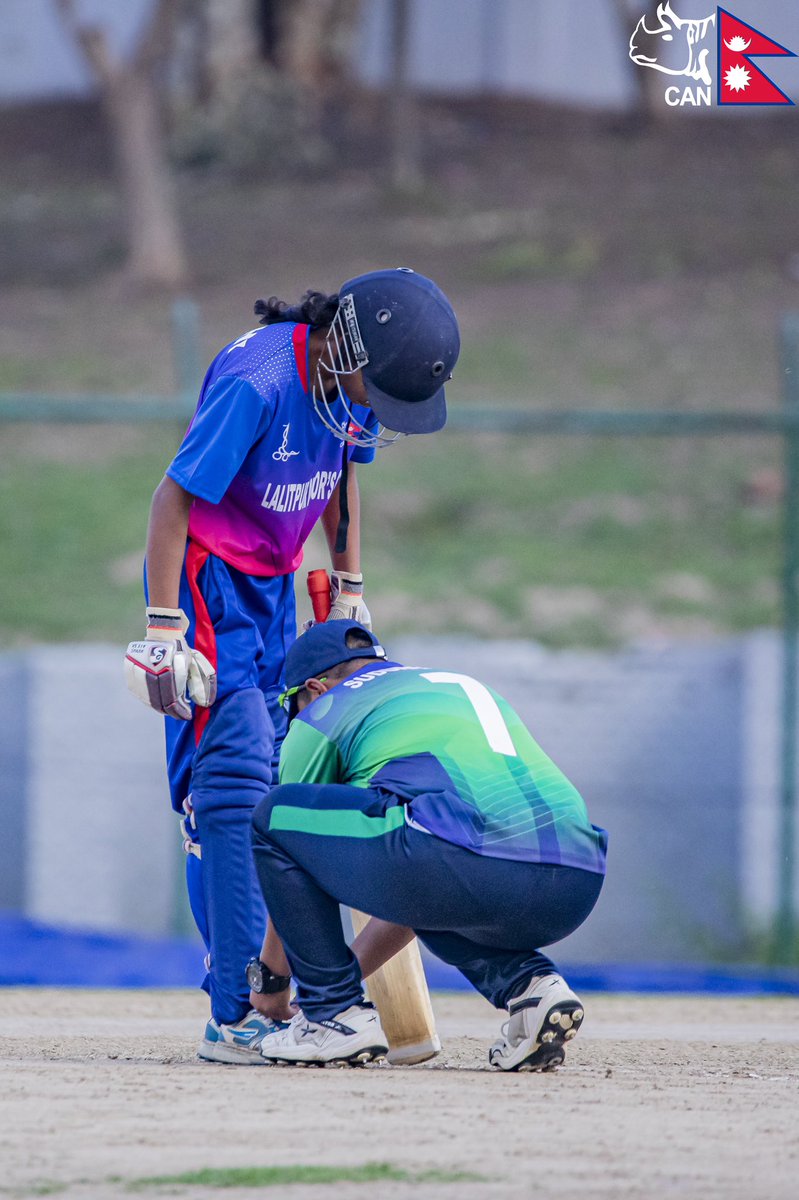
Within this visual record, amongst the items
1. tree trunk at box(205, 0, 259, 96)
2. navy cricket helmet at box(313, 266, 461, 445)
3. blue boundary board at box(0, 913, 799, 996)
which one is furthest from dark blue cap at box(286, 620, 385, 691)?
tree trunk at box(205, 0, 259, 96)

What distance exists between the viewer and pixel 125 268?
2011cm

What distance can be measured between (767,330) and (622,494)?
164 inches

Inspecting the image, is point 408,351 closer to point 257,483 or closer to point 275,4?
point 257,483

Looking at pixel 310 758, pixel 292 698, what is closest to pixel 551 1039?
pixel 310 758

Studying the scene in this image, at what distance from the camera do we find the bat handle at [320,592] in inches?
176

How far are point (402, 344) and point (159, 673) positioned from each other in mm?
931

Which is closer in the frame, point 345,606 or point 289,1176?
point 289,1176

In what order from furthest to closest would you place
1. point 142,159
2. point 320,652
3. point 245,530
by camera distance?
point 142,159 < point 245,530 < point 320,652

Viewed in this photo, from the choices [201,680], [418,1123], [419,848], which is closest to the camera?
[418,1123]

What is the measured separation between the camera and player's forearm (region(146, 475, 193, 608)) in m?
3.95

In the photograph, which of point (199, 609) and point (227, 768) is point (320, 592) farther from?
point (227, 768)

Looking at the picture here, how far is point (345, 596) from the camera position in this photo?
452cm

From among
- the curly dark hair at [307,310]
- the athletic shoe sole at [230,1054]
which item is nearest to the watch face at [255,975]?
the athletic shoe sole at [230,1054]

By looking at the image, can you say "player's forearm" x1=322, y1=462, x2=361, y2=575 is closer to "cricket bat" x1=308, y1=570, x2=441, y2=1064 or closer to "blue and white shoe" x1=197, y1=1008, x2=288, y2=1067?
"cricket bat" x1=308, y1=570, x2=441, y2=1064
